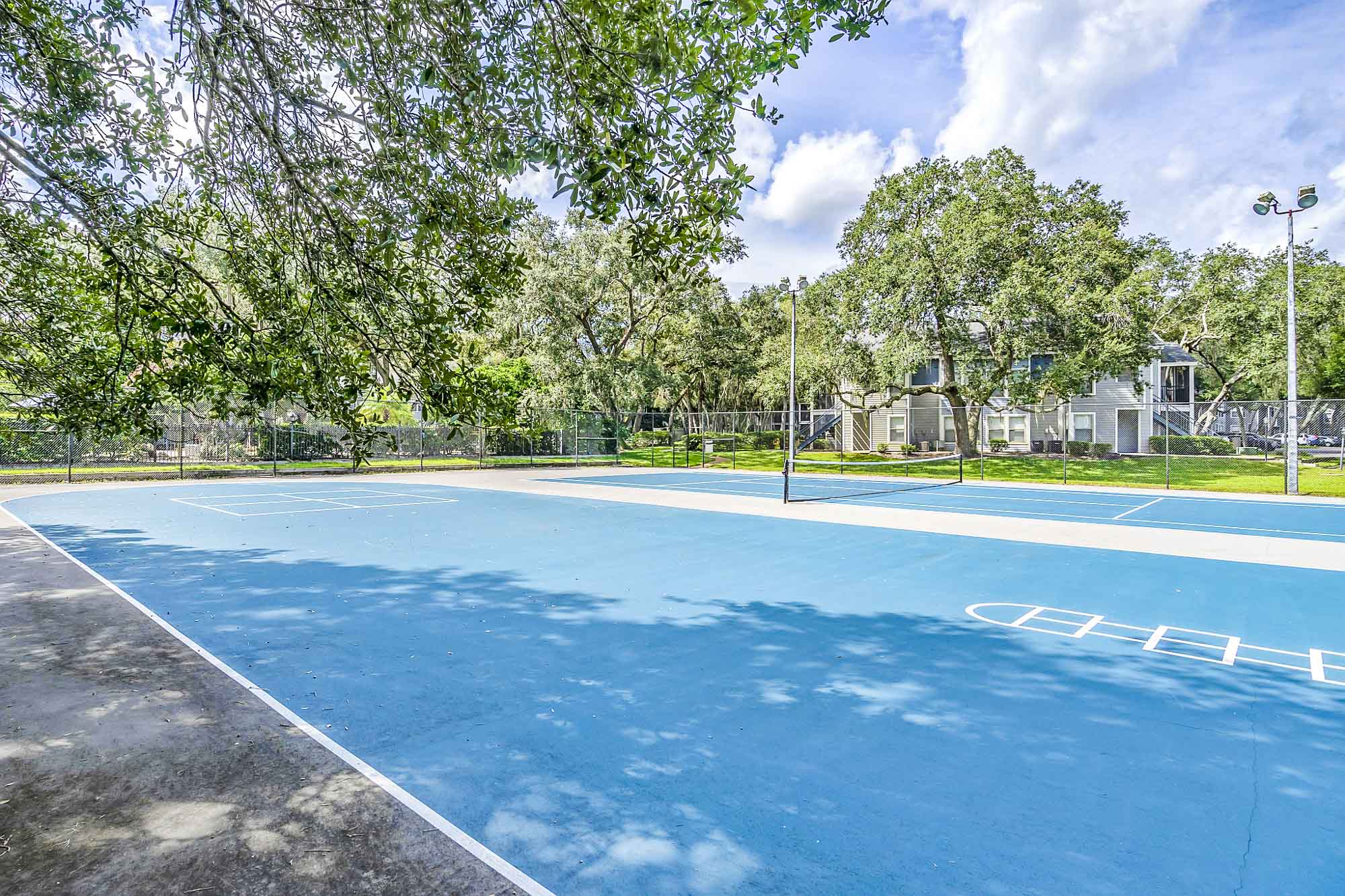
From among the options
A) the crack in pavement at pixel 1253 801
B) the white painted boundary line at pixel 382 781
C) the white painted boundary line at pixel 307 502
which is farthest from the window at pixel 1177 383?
the white painted boundary line at pixel 382 781

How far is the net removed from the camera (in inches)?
880

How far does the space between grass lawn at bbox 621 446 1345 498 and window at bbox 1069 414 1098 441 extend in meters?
4.44

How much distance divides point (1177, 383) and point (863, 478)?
977 inches

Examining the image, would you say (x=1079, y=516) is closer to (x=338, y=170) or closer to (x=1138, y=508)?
(x=1138, y=508)

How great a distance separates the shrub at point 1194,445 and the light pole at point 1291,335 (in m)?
12.4

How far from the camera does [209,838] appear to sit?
139 inches

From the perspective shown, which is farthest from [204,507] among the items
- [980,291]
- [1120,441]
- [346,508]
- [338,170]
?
[1120,441]

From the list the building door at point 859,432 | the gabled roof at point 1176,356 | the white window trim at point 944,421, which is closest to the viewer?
the gabled roof at point 1176,356

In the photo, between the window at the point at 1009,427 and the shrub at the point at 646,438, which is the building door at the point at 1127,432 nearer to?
the window at the point at 1009,427

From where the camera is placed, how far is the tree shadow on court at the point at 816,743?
11.3 ft

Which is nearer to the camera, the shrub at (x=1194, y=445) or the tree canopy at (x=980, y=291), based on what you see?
the tree canopy at (x=980, y=291)

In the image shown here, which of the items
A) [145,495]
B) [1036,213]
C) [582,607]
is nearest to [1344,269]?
[1036,213]

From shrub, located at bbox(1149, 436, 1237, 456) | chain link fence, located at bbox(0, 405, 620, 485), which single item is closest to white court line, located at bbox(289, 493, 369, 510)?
chain link fence, located at bbox(0, 405, 620, 485)

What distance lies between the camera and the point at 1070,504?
20.1 metres
